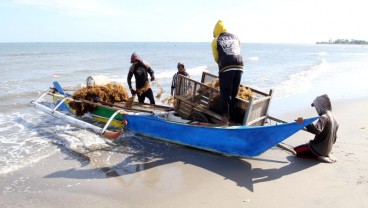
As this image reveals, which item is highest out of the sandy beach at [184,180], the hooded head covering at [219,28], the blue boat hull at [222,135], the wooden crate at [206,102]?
the hooded head covering at [219,28]

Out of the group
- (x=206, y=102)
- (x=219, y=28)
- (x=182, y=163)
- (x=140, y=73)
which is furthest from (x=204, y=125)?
(x=140, y=73)

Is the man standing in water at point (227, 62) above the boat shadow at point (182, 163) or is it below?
above

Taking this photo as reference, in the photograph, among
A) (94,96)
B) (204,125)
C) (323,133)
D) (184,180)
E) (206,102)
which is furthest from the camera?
(94,96)

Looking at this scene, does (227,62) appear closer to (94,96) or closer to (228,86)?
(228,86)

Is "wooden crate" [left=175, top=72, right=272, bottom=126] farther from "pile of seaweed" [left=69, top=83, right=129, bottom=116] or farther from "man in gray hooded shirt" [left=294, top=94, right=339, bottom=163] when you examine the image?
"pile of seaweed" [left=69, top=83, right=129, bottom=116]

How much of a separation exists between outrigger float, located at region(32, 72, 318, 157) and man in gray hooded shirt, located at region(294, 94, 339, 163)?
45 cm

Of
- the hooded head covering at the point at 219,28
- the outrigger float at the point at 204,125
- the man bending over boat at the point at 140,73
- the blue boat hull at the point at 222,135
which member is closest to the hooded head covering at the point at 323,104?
the outrigger float at the point at 204,125

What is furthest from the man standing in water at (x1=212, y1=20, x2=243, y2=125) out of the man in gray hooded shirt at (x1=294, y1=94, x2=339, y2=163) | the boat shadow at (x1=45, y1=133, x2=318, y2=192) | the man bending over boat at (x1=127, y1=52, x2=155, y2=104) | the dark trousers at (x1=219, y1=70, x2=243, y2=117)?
the man bending over boat at (x1=127, y1=52, x2=155, y2=104)

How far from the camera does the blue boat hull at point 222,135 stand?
17.6 ft

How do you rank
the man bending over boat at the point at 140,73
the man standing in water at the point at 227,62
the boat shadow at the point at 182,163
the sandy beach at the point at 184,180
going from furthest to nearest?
the man bending over boat at the point at 140,73 → the man standing in water at the point at 227,62 → the boat shadow at the point at 182,163 → the sandy beach at the point at 184,180

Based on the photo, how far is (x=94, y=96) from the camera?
28.3 ft

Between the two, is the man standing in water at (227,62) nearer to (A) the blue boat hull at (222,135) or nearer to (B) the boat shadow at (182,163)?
(A) the blue boat hull at (222,135)

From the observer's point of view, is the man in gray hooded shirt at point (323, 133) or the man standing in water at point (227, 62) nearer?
the man in gray hooded shirt at point (323, 133)

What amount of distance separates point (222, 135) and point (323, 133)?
1707mm
